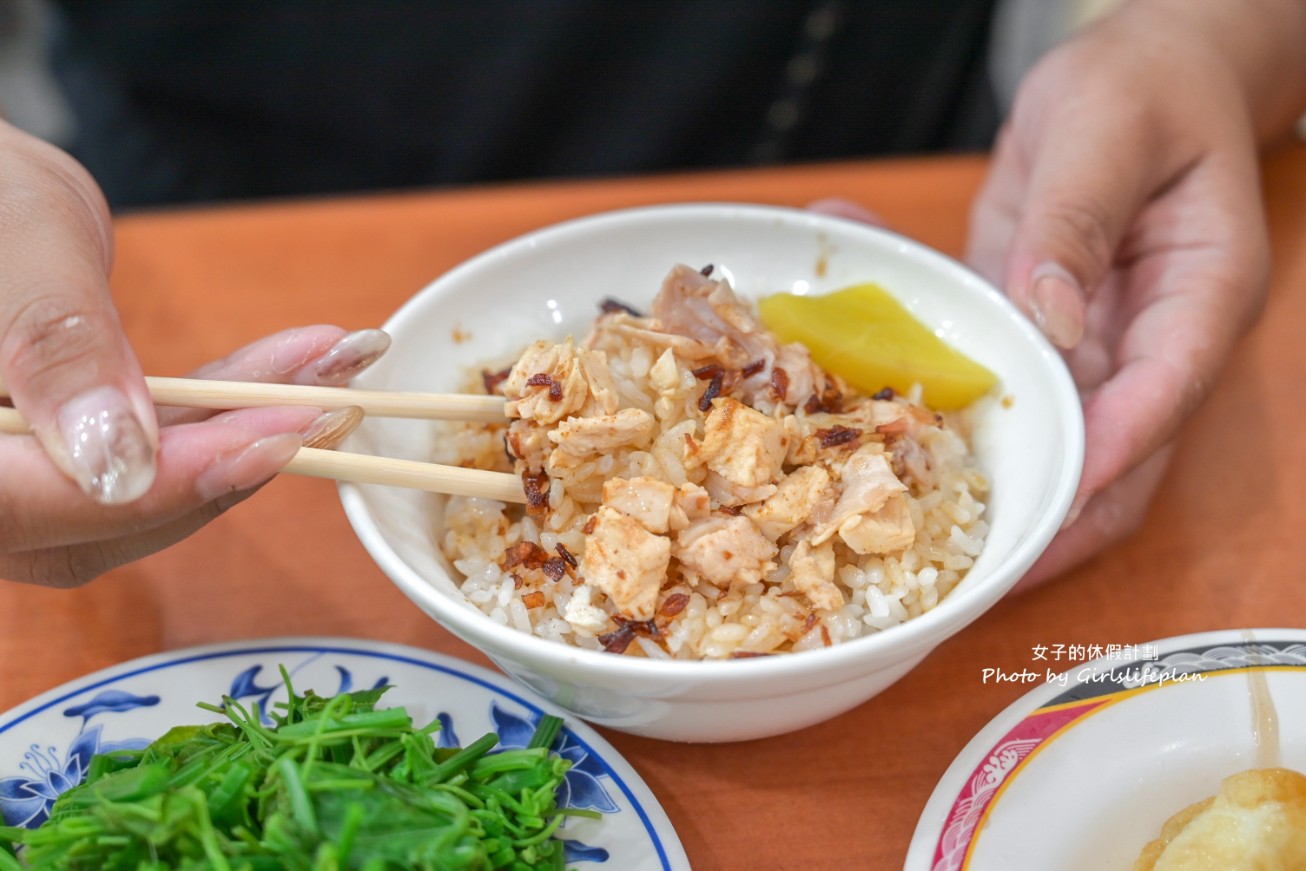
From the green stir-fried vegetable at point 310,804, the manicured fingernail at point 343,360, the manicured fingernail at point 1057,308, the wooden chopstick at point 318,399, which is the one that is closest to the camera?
the green stir-fried vegetable at point 310,804

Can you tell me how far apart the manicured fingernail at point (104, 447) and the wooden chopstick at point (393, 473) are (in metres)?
0.13

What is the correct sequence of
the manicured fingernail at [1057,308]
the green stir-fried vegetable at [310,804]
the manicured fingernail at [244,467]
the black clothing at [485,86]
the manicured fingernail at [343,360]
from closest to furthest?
1. the green stir-fried vegetable at [310,804]
2. the manicured fingernail at [244,467]
3. the manicured fingernail at [343,360]
4. the manicured fingernail at [1057,308]
5. the black clothing at [485,86]

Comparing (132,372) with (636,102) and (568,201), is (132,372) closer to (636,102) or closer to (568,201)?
(568,201)

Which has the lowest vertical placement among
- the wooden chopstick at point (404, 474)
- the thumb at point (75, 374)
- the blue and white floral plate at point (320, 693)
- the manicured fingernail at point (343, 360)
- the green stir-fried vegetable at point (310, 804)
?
the blue and white floral plate at point (320, 693)

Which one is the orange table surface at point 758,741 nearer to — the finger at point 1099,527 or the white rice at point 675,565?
the finger at point 1099,527

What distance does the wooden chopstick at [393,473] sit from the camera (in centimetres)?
139

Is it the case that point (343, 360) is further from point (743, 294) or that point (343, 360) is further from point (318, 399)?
point (743, 294)

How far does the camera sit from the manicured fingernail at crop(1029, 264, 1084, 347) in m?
1.74

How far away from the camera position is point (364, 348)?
5.15 ft

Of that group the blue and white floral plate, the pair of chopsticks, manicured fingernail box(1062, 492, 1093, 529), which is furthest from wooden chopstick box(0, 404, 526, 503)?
manicured fingernail box(1062, 492, 1093, 529)

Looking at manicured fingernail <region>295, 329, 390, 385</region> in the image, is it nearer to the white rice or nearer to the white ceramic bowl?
the white ceramic bowl

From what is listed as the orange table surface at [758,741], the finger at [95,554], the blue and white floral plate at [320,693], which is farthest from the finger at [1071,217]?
the finger at [95,554]

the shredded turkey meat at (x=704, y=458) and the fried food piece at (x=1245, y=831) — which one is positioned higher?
the shredded turkey meat at (x=704, y=458)

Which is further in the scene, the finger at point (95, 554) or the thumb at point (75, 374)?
the finger at point (95, 554)
